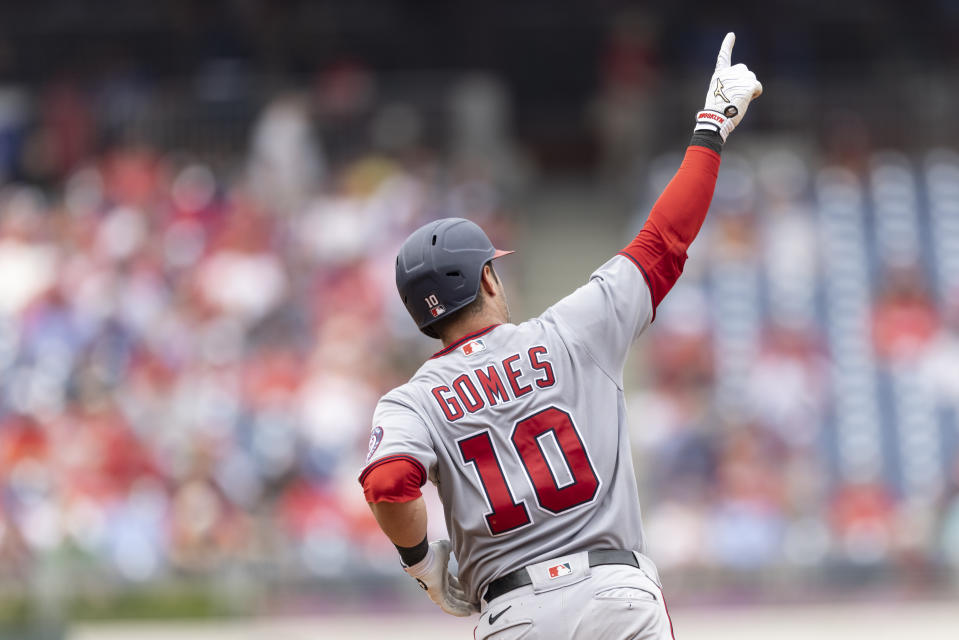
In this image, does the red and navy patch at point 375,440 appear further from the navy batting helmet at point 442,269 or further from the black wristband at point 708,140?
the black wristband at point 708,140

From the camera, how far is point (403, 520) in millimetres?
3498

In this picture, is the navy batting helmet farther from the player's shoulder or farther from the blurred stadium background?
the blurred stadium background

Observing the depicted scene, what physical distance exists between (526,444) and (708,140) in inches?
40.5

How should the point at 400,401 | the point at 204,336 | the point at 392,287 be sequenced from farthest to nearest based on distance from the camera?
1. the point at 392,287
2. the point at 204,336
3. the point at 400,401

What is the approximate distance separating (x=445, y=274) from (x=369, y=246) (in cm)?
893

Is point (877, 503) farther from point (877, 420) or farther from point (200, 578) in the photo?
point (200, 578)

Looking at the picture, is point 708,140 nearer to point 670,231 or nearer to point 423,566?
point 670,231

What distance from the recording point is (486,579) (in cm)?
360

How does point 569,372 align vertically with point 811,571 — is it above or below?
below

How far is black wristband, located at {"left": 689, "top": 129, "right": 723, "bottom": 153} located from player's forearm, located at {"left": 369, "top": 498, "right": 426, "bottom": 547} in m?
1.27

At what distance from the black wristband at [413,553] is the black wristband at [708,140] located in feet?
4.36

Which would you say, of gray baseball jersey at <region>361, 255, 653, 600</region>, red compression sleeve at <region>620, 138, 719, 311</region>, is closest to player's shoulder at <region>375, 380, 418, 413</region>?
gray baseball jersey at <region>361, 255, 653, 600</region>

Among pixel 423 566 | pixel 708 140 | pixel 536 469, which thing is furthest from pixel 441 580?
pixel 708 140

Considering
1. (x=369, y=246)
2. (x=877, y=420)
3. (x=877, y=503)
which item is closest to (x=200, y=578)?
(x=369, y=246)
